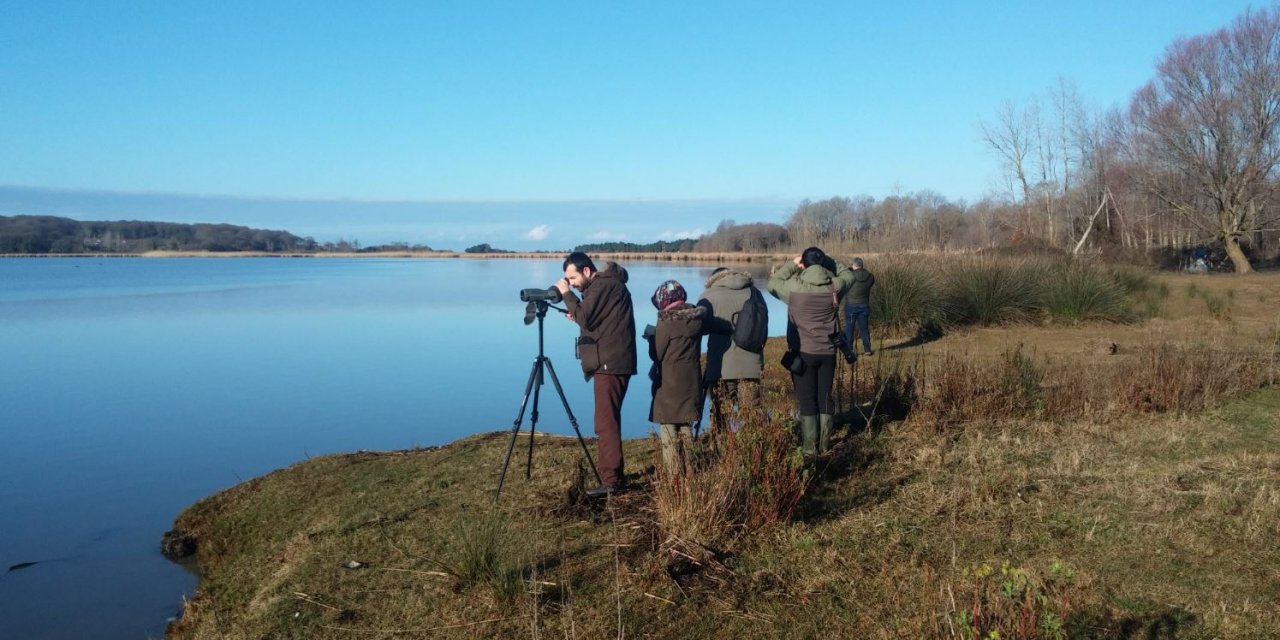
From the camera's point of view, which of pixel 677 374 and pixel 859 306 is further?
pixel 859 306

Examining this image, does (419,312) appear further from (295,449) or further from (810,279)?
(810,279)

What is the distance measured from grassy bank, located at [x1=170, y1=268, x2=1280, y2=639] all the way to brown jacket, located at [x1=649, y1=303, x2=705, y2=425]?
0.60m

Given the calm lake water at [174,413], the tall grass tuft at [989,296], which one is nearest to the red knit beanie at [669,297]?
the calm lake water at [174,413]

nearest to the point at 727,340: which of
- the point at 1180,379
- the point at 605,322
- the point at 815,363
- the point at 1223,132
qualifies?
the point at 815,363

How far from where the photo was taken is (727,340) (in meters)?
7.09

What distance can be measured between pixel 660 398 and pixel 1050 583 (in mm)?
2594

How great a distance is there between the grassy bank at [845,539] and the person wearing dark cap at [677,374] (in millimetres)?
524

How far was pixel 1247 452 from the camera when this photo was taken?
257 inches

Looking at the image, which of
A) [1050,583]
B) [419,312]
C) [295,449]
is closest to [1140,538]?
[1050,583]

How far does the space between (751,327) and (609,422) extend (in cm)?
158

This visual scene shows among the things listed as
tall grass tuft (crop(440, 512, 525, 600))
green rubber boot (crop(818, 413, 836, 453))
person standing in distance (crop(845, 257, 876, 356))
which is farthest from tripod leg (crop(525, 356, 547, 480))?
person standing in distance (crop(845, 257, 876, 356))

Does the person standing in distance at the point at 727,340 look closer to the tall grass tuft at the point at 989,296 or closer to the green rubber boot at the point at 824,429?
the green rubber boot at the point at 824,429

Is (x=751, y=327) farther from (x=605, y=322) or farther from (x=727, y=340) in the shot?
(x=605, y=322)

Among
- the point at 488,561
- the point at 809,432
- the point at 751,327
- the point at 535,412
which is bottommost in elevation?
the point at 488,561
